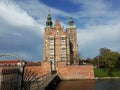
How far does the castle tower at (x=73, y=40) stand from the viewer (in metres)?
95.2

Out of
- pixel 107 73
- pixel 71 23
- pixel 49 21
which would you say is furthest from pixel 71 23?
pixel 107 73

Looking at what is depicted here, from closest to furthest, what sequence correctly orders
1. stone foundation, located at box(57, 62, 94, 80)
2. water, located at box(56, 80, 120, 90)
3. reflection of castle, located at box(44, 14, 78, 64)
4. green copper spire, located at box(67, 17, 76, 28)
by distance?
water, located at box(56, 80, 120, 90) → stone foundation, located at box(57, 62, 94, 80) → reflection of castle, located at box(44, 14, 78, 64) → green copper spire, located at box(67, 17, 76, 28)

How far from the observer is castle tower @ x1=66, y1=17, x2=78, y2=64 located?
95188mm

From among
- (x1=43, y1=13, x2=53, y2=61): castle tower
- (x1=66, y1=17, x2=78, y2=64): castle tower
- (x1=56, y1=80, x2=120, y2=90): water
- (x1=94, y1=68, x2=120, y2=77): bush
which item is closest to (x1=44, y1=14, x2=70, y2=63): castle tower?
(x1=43, y1=13, x2=53, y2=61): castle tower

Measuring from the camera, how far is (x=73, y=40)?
336 feet

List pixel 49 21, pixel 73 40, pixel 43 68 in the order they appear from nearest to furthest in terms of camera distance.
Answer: pixel 43 68 < pixel 73 40 < pixel 49 21

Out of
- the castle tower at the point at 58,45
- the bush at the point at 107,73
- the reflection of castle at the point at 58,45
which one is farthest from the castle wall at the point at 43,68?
the castle tower at the point at 58,45

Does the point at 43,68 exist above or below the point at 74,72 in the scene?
above

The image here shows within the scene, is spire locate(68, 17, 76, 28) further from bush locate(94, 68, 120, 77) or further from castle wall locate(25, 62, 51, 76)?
castle wall locate(25, 62, 51, 76)

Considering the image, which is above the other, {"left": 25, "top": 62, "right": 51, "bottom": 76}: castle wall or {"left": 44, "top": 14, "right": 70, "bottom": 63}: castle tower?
{"left": 44, "top": 14, "right": 70, "bottom": 63}: castle tower

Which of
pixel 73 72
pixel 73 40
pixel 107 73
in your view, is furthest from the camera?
pixel 73 40

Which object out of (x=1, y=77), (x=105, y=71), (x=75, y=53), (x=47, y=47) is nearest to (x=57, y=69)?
(x=105, y=71)

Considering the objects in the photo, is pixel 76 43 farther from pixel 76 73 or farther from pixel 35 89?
pixel 35 89

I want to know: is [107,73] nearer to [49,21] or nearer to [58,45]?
[58,45]
